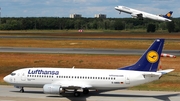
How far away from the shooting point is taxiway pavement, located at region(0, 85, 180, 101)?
40.6 meters

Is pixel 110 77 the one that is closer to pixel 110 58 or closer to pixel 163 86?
pixel 163 86

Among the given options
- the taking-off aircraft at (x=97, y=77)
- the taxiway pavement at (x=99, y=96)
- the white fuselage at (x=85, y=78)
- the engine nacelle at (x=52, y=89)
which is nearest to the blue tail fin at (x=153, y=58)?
the taking-off aircraft at (x=97, y=77)

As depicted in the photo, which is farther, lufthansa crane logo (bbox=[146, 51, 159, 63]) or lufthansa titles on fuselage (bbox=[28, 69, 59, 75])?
lufthansa titles on fuselage (bbox=[28, 69, 59, 75])

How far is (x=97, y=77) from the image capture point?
41.6 metres

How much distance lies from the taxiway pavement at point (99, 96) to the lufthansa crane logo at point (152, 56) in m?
4.39

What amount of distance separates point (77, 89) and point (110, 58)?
133 ft

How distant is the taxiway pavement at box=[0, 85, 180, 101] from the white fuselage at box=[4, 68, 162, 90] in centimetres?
131

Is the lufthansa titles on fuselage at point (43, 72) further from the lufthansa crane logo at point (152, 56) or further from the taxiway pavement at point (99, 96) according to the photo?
the lufthansa crane logo at point (152, 56)

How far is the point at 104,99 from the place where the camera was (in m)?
40.7

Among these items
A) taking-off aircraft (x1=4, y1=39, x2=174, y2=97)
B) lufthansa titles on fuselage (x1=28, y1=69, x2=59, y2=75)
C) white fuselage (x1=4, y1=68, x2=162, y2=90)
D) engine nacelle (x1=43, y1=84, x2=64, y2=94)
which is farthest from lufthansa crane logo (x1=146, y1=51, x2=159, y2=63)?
lufthansa titles on fuselage (x1=28, y1=69, x2=59, y2=75)

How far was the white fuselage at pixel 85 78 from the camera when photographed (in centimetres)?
4047

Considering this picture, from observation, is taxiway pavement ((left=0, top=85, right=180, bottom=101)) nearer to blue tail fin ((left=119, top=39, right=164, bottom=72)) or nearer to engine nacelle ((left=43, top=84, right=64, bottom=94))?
engine nacelle ((left=43, top=84, right=64, bottom=94))

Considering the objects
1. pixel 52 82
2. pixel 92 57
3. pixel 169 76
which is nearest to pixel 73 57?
pixel 92 57

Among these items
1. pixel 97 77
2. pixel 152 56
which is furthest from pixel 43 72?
pixel 152 56
